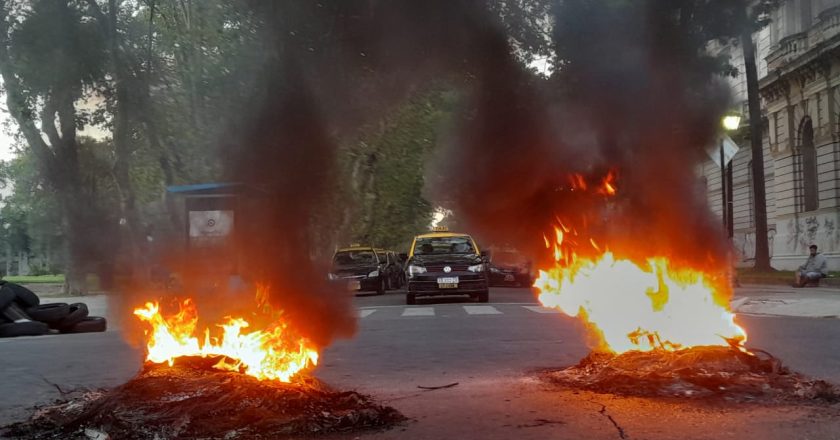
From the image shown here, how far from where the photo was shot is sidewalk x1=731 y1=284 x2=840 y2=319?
42.5 feet

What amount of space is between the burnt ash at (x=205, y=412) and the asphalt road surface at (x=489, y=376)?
1.00ft

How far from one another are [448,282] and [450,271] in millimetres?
257

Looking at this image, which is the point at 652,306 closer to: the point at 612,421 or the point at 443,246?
the point at 612,421

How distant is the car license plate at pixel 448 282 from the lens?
1675 centimetres

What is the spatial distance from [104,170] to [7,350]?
4645 mm

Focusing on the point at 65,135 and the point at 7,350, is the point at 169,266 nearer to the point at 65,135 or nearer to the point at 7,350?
the point at 65,135

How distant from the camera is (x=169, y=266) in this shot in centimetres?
604

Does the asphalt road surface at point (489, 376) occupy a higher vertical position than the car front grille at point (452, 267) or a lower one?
lower

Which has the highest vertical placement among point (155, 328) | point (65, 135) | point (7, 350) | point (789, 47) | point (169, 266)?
point (789, 47)

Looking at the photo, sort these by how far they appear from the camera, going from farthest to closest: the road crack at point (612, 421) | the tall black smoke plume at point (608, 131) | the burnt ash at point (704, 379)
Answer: the tall black smoke plume at point (608, 131), the burnt ash at point (704, 379), the road crack at point (612, 421)

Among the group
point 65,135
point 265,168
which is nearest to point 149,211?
point 65,135

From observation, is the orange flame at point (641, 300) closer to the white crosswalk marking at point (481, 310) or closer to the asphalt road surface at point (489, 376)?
the asphalt road surface at point (489, 376)

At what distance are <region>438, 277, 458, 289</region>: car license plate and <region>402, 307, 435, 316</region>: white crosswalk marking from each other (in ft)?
4.24

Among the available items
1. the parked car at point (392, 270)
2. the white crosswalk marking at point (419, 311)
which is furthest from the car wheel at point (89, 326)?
the parked car at point (392, 270)
